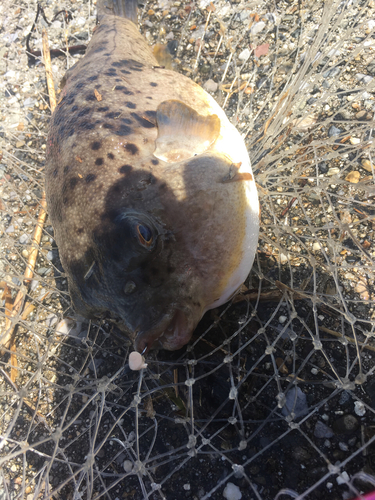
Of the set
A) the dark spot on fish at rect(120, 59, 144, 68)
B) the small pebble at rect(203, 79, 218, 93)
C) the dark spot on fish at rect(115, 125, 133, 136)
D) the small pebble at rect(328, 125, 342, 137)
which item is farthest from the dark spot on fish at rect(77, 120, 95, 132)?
the small pebble at rect(328, 125, 342, 137)

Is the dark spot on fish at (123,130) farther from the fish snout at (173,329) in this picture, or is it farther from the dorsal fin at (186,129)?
the fish snout at (173,329)

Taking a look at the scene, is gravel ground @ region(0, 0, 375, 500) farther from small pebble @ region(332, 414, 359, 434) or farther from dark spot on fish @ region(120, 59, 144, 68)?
dark spot on fish @ region(120, 59, 144, 68)

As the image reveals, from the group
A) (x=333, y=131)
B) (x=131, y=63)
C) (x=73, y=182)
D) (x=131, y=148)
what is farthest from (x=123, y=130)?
(x=333, y=131)

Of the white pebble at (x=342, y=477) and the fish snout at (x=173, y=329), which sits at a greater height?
the fish snout at (x=173, y=329)

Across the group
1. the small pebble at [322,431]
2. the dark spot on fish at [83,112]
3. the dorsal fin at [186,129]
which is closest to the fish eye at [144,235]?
the dorsal fin at [186,129]

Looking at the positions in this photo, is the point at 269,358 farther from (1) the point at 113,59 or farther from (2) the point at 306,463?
(1) the point at 113,59

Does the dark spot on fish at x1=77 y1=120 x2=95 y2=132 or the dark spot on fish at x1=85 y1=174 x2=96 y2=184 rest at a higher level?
the dark spot on fish at x1=77 y1=120 x2=95 y2=132

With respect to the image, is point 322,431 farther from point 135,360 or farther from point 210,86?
point 210,86
